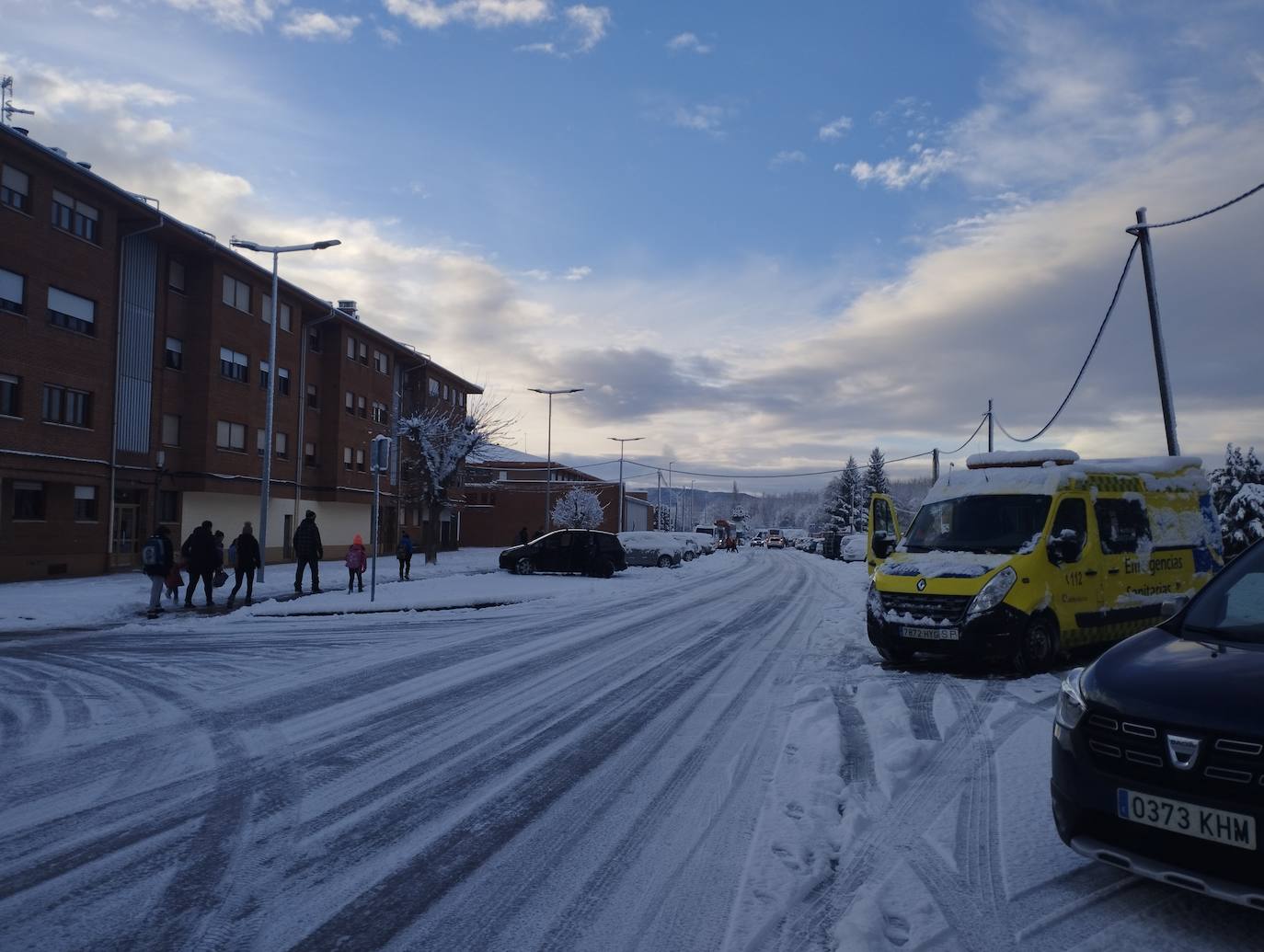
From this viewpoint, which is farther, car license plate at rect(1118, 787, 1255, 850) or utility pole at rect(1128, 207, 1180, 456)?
utility pole at rect(1128, 207, 1180, 456)

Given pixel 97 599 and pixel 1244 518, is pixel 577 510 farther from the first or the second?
pixel 97 599

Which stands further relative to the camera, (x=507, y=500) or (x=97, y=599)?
(x=507, y=500)

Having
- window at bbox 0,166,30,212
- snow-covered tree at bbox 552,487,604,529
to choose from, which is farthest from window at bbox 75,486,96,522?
snow-covered tree at bbox 552,487,604,529

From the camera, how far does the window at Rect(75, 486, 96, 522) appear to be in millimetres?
25906

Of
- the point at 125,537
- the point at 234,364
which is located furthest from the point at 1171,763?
the point at 234,364

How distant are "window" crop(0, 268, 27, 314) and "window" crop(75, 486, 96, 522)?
535 centimetres

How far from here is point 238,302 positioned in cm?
3366

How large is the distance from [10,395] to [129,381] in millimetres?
4814

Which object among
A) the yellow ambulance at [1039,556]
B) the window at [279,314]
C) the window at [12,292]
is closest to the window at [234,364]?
the window at [279,314]

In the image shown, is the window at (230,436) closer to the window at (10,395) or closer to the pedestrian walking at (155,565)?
the window at (10,395)

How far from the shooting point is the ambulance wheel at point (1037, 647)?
908 cm

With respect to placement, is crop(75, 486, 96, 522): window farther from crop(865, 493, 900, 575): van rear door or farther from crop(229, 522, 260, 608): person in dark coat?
crop(865, 493, 900, 575): van rear door

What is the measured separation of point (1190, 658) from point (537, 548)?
26.5 metres

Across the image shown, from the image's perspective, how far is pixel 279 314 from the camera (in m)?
37.7
